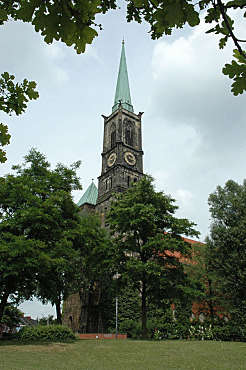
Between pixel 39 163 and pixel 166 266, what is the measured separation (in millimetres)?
11151

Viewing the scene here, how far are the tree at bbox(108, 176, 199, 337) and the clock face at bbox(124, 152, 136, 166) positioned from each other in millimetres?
28299

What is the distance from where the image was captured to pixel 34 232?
17.4 metres

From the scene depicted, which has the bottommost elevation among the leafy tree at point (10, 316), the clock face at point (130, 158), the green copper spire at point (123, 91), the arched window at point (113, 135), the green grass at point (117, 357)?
the green grass at point (117, 357)

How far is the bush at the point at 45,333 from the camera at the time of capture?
18812 millimetres

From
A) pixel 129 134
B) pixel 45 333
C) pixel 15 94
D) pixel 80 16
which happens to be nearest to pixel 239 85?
pixel 80 16

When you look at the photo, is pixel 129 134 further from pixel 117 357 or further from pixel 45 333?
pixel 117 357

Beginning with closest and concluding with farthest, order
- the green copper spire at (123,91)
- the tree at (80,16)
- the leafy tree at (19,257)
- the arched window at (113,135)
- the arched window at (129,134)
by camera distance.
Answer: the tree at (80,16) < the leafy tree at (19,257) < the arched window at (129,134) < the arched window at (113,135) < the green copper spire at (123,91)

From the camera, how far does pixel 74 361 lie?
32.4 feet

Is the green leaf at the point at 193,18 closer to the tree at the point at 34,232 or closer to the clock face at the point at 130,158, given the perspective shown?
the tree at the point at 34,232

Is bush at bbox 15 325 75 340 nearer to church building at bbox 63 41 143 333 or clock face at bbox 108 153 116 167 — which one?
church building at bbox 63 41 143 333

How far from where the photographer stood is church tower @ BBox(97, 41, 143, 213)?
48031mm

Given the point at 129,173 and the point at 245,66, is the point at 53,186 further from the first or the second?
the point at 129,173

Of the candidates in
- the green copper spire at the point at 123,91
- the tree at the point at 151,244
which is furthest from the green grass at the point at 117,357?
the green copper spire at the point at 123,91

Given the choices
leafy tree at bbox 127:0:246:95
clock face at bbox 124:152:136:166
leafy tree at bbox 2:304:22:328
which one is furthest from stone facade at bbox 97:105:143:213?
leafy tree at bbox 127:0:246:95
